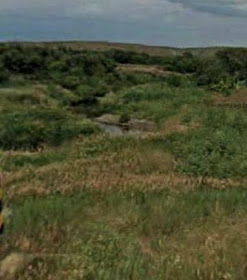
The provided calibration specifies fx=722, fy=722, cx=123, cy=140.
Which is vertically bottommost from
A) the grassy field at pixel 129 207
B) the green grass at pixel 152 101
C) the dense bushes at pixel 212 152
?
the green grass at pixel 152 101

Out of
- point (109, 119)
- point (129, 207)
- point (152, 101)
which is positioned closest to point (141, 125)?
point (109, 119)

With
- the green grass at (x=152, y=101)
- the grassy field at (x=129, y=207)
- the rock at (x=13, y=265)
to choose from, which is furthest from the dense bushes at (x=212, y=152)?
the green grass at (x=152, y=101)

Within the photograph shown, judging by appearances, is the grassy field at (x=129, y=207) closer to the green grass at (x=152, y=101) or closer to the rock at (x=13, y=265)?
the rock at (x=13, y=265)

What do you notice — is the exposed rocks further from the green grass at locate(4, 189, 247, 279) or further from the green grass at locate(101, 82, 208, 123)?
the green grass at locate(4, 189, 247, 279)

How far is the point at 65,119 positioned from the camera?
120 ft

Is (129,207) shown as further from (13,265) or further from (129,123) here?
(129,123)

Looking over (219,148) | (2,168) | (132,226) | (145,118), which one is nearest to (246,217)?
(132,226)

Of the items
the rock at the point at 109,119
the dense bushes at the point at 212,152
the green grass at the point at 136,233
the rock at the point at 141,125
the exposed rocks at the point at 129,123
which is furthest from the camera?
the rock at the point at 109,119

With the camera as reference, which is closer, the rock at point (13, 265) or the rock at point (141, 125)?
the rock at point (13, 265)

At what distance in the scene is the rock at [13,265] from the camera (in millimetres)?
6895

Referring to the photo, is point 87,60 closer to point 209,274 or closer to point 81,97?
point 81,97

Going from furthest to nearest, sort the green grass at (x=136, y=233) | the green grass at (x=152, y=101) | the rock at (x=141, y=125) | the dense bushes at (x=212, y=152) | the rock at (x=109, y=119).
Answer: the rock at (x=109, y=119)
the green grass at (x=152, y=101)
the rock at (x=141, y=125)
the dense bushes at (x=212, y=152)
the green grass at (x=136, y=233)

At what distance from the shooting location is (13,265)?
7023 mm

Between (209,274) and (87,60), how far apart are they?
69.2m
